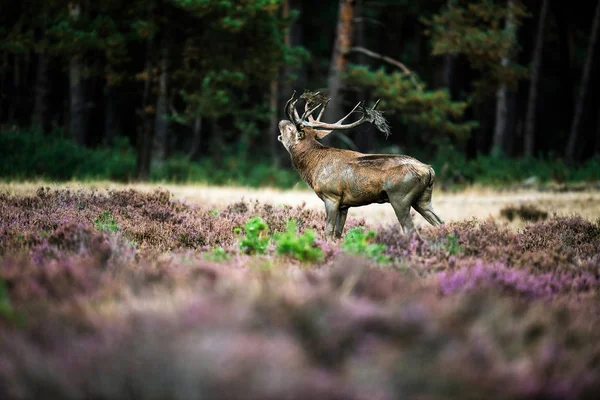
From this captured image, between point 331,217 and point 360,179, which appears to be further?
point 331,217

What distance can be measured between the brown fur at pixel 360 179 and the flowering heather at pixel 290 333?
2072 millimetres

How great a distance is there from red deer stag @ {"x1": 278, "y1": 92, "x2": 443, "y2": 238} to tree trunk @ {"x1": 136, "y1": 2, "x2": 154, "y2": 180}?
9.15m

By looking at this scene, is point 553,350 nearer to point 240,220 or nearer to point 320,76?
point 240,220

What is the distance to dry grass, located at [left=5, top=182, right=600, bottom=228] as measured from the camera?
12.0 metres

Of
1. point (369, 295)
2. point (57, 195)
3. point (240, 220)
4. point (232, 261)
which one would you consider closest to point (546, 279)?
point (369, 295)

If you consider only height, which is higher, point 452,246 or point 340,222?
point 452,246

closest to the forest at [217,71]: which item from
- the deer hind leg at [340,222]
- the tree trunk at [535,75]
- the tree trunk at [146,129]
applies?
the tree trunk at [146,129]

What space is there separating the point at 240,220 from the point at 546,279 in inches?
187

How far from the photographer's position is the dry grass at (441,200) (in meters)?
12.0

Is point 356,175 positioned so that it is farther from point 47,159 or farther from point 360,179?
point 47,159

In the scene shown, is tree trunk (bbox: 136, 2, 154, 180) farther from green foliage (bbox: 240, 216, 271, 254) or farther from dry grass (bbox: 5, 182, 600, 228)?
green foliage (bbox: 240, 216, 271, 254)

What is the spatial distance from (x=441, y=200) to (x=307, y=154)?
26.6 ft

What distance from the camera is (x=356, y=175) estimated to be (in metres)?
7.80

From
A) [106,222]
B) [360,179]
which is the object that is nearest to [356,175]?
[360,179]
